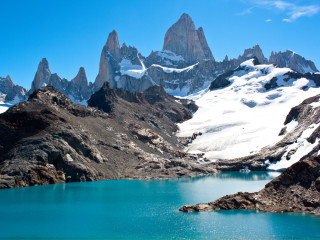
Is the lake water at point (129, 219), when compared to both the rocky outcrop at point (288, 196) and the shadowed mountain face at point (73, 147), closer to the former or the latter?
the rocky outcrop at point (288, 196)

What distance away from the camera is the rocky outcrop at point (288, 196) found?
35.8 metres

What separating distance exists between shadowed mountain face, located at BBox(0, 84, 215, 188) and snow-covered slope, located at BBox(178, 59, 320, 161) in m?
18.2

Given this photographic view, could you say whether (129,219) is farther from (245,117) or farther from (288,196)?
(245,117)

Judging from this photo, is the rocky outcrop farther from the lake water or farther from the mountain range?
the lake water

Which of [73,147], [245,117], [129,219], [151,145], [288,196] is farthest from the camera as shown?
[245,117]

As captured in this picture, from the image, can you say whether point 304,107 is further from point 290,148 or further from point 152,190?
point 152,190

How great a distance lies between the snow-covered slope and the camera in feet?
374

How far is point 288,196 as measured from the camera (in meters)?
37.5

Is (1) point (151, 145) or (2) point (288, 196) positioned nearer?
(2) point (288, 196)

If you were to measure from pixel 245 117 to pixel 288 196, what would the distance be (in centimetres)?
11324

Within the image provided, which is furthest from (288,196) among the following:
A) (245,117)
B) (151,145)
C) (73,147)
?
(245,117)

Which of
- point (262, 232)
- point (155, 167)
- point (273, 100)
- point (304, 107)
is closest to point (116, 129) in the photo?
point (155, 167)

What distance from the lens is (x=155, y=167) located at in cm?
8094

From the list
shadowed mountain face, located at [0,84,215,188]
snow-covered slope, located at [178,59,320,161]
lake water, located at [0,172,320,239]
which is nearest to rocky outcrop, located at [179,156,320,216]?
lake water, located at [0,172,320,239]
